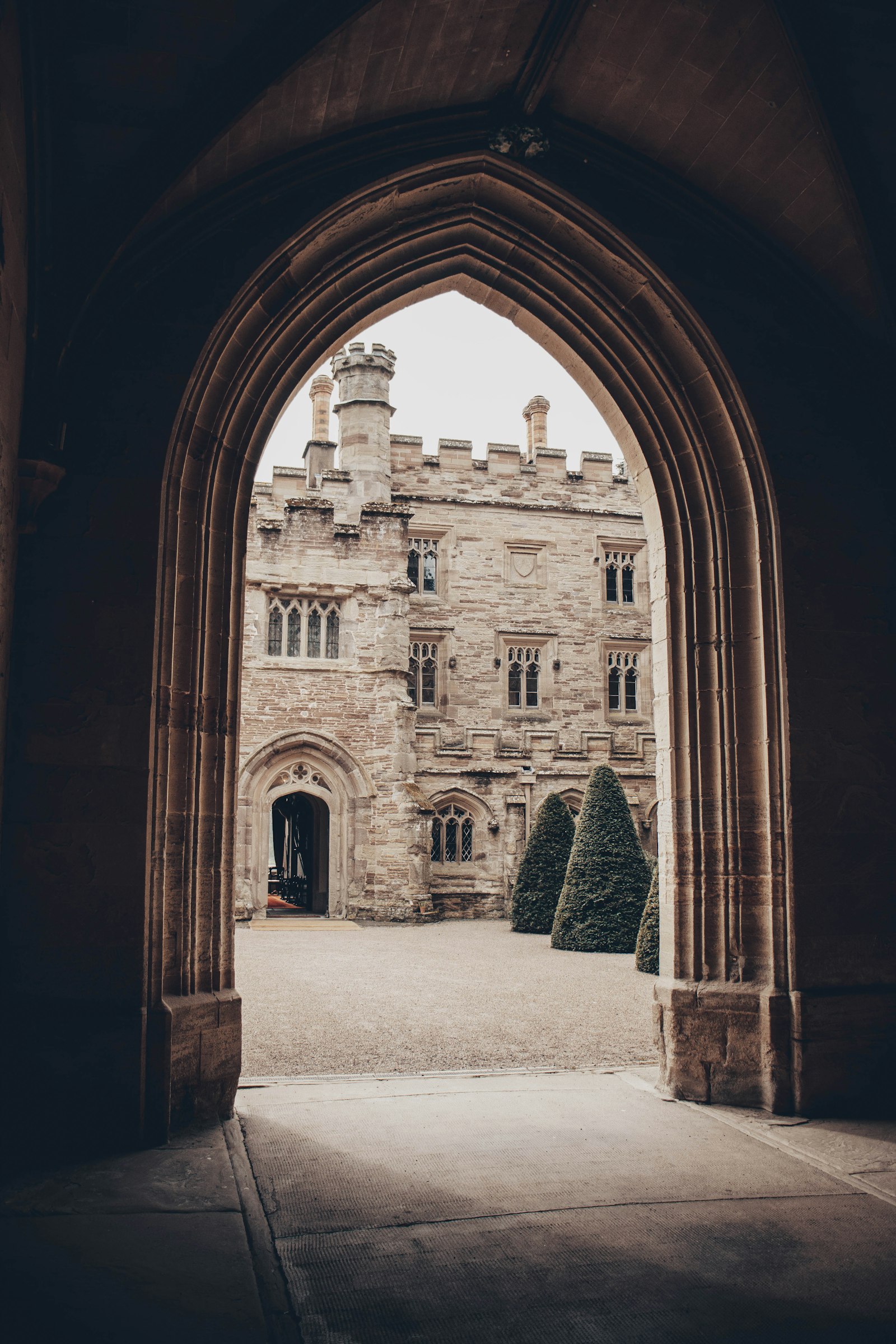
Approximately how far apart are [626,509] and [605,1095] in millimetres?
16867

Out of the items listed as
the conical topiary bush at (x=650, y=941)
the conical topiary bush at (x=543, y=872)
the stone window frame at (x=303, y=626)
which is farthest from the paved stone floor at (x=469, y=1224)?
the stone window frame at (x=303, y=626)

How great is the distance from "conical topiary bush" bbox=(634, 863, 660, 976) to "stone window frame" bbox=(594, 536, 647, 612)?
10.1m

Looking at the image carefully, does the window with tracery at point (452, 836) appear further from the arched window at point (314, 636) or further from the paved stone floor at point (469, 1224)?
the paved stone floor at point (469, 1224)

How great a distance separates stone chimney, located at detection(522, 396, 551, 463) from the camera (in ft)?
68.8

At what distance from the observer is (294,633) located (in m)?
17.3

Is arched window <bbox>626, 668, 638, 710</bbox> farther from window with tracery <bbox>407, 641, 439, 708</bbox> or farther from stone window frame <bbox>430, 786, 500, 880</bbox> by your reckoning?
window with tracery <bbox>407, 641, 439, 708</bbox>

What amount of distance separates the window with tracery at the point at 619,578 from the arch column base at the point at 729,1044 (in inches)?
635

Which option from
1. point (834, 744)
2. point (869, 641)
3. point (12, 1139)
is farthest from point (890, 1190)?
point (12, 1139)

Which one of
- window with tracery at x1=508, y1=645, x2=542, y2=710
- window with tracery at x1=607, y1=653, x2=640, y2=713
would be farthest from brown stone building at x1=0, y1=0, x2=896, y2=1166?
window with tracery at x1=607, y1=653, x2=640, y2=713

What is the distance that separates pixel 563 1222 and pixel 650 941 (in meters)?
7.83

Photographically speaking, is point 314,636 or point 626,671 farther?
point 626,671

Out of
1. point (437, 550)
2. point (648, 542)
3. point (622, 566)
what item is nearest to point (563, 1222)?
point (648, 542)

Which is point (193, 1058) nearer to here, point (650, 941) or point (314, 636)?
point (650, 941)

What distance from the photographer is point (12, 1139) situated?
152 inches
